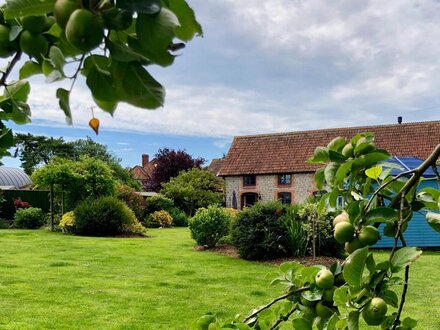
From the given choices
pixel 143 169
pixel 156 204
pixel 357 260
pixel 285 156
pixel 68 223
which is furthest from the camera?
pixel 143 169

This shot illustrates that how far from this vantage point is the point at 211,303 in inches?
249

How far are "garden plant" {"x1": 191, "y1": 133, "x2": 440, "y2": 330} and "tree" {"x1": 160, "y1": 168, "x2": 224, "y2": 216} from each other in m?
26.0

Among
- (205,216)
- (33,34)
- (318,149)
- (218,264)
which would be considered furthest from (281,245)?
(33,34)

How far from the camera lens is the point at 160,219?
22.3 metres

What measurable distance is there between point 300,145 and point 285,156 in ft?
3.56

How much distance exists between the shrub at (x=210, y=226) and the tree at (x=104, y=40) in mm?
11691

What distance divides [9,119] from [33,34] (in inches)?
14.5

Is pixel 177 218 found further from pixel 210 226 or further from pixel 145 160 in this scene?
pixel 145 160

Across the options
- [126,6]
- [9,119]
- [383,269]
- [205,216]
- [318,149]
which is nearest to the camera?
[126,6]

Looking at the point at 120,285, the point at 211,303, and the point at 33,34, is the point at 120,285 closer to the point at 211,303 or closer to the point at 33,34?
the point at 211,303

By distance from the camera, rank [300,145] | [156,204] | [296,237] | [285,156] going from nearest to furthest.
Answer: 1. [296,237]
2. [156,204]
3. [300,145]
4. [285,156]

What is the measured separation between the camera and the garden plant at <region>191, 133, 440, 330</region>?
3.34 ft

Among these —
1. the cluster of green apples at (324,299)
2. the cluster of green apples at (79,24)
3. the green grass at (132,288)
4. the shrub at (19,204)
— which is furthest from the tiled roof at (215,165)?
the cluster of green apples at (79,24)

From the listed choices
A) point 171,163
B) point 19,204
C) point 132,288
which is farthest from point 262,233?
point 171,163
